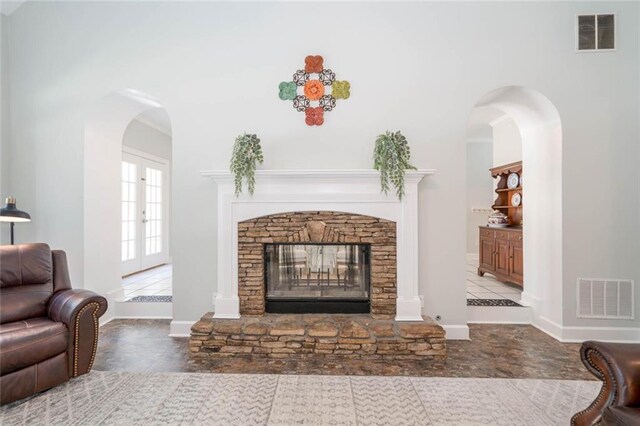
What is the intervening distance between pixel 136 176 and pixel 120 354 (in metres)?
4.09

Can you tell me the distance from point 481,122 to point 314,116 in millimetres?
4584

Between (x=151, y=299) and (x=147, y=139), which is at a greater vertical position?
(x=147, y=139)

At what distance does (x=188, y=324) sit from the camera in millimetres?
3250

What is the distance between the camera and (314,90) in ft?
10.6

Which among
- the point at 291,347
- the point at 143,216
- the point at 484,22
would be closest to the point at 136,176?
the point at 143,216

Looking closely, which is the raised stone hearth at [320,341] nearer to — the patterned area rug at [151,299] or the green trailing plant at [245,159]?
the patterned area rug at [151,299]

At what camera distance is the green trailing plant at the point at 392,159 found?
290cm

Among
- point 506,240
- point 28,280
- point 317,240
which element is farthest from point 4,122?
point 506,240

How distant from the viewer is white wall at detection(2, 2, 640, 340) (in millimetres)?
3107

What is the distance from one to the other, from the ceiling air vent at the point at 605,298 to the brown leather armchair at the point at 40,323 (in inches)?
180

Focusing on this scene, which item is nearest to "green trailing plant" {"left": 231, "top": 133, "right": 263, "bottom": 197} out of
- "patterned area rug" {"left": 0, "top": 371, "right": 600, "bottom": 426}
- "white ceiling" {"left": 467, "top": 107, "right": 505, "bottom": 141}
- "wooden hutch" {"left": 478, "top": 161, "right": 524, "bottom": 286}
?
"patterned area rug" {"left": 0, "top": 371, "right": 600, "bottom": 426}

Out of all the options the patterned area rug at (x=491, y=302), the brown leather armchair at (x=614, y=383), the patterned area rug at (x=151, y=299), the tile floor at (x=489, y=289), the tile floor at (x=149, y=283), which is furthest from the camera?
the tile floor at (x=149, y=283)

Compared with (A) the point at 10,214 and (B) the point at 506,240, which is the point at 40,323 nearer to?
(A) the point at 10,214

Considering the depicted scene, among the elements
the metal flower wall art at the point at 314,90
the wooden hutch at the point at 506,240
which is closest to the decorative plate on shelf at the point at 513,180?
the wooden hutch at the point at 506,240
